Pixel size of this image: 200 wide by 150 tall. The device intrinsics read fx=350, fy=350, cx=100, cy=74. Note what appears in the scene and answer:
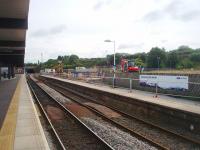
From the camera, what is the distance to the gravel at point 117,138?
1072cm

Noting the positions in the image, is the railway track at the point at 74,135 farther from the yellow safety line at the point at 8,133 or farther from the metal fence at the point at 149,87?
the metal fence at the point at 149,87

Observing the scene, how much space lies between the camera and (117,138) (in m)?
12.0

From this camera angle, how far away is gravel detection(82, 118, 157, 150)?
1072cm

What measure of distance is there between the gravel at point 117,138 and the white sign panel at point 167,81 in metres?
5.62

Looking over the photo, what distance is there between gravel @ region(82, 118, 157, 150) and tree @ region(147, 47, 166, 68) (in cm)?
9783

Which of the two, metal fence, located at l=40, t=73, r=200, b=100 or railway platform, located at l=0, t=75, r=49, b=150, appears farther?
metal fence, located at l=40, t=73, r=200, b=100

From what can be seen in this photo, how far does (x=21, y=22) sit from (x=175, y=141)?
713 inches

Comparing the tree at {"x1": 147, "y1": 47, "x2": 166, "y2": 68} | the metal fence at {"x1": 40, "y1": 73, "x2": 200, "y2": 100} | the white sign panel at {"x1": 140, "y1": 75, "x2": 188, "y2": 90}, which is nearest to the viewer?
the metal fence at {"x1": 40, "y1": 73, "x2": 200, "y2": 100}

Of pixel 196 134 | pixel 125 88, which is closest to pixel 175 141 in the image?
pixel 196 134

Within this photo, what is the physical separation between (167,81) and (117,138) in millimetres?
8834

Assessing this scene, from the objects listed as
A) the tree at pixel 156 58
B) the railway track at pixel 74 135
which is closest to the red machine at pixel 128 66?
the railway track at pixel 74 135

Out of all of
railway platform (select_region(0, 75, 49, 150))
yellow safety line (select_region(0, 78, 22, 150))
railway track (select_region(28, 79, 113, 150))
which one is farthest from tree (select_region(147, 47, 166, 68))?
yellow safety line (select_region(0, 78, 22, 150))

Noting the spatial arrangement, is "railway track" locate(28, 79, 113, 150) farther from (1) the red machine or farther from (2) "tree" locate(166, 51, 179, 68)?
(2) "tree" locate(166, 51, 179, 68)

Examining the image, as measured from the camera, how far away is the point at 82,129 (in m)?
14.0
